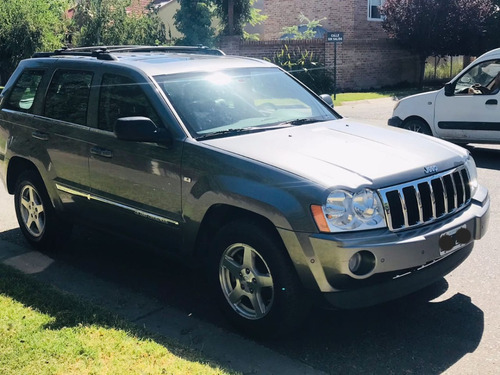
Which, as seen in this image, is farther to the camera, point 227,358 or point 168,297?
point 168,297

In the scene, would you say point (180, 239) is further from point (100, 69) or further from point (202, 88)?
point (100, 69)

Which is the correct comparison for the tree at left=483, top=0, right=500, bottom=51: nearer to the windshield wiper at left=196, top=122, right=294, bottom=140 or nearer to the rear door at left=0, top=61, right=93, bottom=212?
the rear door at left=0, top=61, right=93, bottom=212

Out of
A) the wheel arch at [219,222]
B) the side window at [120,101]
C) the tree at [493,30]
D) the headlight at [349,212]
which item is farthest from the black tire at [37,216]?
the tree at [493,30]

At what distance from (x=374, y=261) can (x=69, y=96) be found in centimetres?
334

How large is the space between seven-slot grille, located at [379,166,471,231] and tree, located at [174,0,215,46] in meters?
26.9

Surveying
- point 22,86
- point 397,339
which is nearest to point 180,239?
point 397,339

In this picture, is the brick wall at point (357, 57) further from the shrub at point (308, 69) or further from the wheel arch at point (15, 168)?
the wheel arch at point (15, 168)

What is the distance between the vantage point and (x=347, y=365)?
149 inches

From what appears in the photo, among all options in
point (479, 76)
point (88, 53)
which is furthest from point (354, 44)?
point (88, 53)

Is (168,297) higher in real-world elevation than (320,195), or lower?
lower

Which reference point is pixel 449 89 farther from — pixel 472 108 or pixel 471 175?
pixel 471 175

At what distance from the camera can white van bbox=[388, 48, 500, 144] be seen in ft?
32.6

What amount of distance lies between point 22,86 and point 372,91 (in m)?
22.1

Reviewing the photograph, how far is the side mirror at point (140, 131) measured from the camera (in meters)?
4.37
